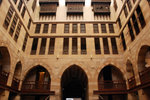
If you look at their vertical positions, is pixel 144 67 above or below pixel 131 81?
above

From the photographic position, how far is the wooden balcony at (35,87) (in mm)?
12688

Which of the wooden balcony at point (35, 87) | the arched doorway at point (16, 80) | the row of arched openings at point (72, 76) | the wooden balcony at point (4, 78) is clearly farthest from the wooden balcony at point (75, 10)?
the wooden balcony at point (4, 78)

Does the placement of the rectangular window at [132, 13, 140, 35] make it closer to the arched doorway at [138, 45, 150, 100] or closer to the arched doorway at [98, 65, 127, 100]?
the arched doorway at [138, 45, 150, 100]

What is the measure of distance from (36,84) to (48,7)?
1131cm

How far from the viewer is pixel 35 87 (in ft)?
46.5

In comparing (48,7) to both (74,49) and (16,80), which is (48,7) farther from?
(16,80)

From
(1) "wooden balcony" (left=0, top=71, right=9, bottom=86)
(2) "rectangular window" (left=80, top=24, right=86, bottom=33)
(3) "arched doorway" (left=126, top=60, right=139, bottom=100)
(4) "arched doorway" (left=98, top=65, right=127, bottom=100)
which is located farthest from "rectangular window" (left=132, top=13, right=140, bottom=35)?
(1) "wooden balcony" (left=0, top=71, right=9, bottom=86)

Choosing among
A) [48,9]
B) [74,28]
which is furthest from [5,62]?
[48,9]

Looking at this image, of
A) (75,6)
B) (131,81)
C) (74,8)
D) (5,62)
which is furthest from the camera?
(75,6)

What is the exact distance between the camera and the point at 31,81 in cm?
1392

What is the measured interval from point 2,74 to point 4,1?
632cm

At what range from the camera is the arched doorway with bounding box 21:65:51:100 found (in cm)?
1281

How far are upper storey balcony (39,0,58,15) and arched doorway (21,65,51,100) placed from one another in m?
8.15

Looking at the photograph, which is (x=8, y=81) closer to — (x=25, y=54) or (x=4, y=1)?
(x=25, y=54)
